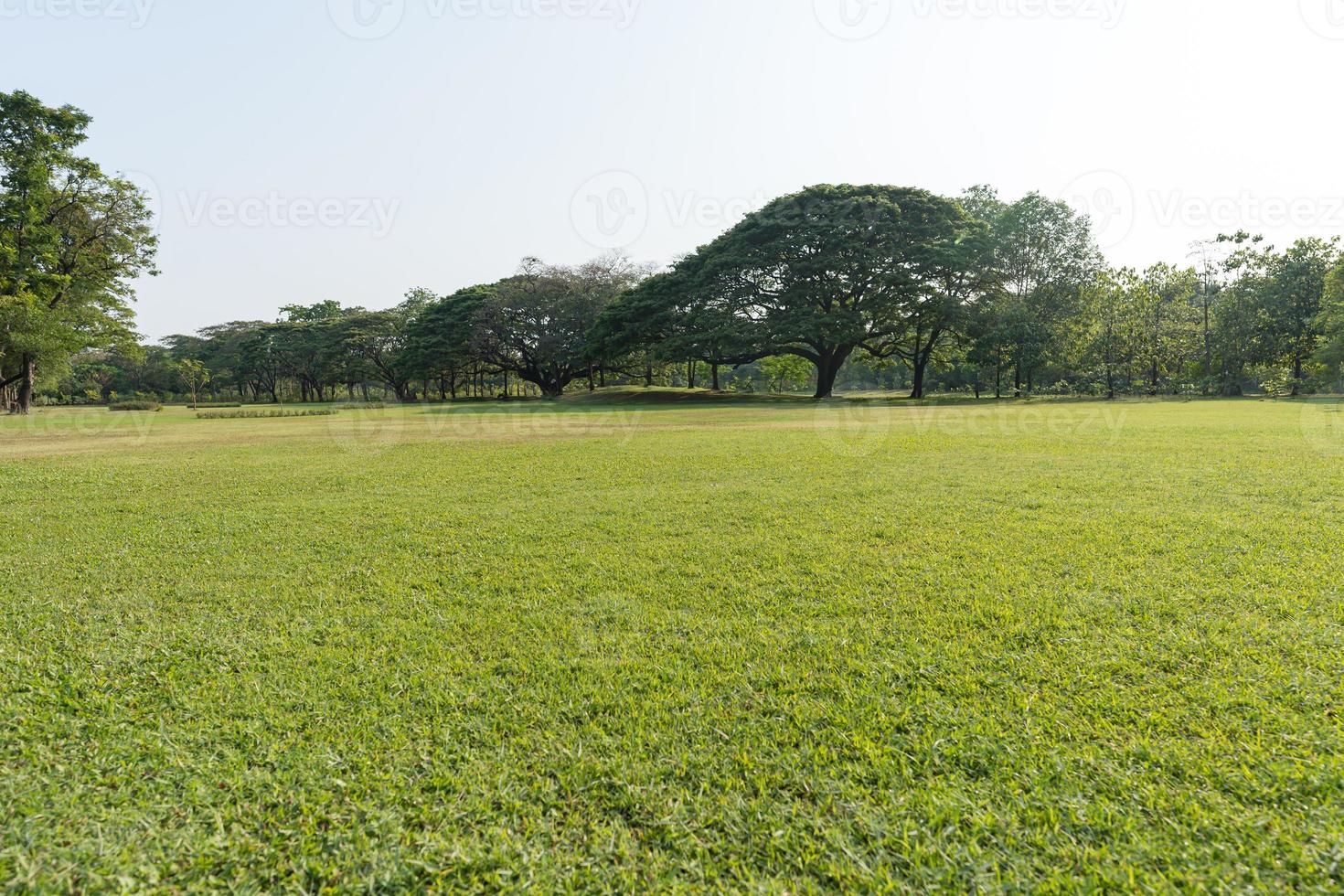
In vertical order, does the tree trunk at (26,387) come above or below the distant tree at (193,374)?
below

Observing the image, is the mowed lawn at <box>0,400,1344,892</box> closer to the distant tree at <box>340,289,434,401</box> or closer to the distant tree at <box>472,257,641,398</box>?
the distant tree at <box>472,257,641,398</box>

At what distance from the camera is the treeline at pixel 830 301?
25163 mm

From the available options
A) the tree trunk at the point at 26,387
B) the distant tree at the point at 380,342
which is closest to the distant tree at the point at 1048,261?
the distant tree at the point at 380,342

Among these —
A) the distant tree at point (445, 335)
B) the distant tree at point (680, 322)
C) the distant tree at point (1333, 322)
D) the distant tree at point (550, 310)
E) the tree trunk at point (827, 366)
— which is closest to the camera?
the distant tree at point (1333, 322)

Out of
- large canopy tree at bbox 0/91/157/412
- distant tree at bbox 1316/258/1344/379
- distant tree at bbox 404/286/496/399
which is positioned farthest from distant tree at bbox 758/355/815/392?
large canopy tree at bbox 0/91/157/412

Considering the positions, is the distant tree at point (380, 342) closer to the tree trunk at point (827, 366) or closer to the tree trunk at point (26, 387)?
the tree trunk at point (26, 387)

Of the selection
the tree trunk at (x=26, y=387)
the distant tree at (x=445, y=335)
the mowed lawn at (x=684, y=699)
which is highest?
the distant tree at (x=445, y=335)

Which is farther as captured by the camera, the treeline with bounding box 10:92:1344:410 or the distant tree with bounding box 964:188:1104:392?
the distant tree with bounding box 964:188:1104:392

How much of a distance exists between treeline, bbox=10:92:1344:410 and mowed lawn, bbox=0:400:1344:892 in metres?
26.8

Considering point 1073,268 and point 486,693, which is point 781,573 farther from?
point 1073,268

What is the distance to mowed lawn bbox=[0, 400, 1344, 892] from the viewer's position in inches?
74.3

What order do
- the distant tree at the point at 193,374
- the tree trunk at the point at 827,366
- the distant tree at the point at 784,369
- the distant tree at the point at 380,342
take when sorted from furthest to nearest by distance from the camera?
the distant tree at the point at 784,369 → the distant tree at the point at 380,342 → the distant tree at the point at 193,374 → the tree trunk at the point at 827,366

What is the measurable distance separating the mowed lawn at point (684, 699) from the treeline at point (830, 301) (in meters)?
26.8

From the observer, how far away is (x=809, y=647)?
3.20 metres
